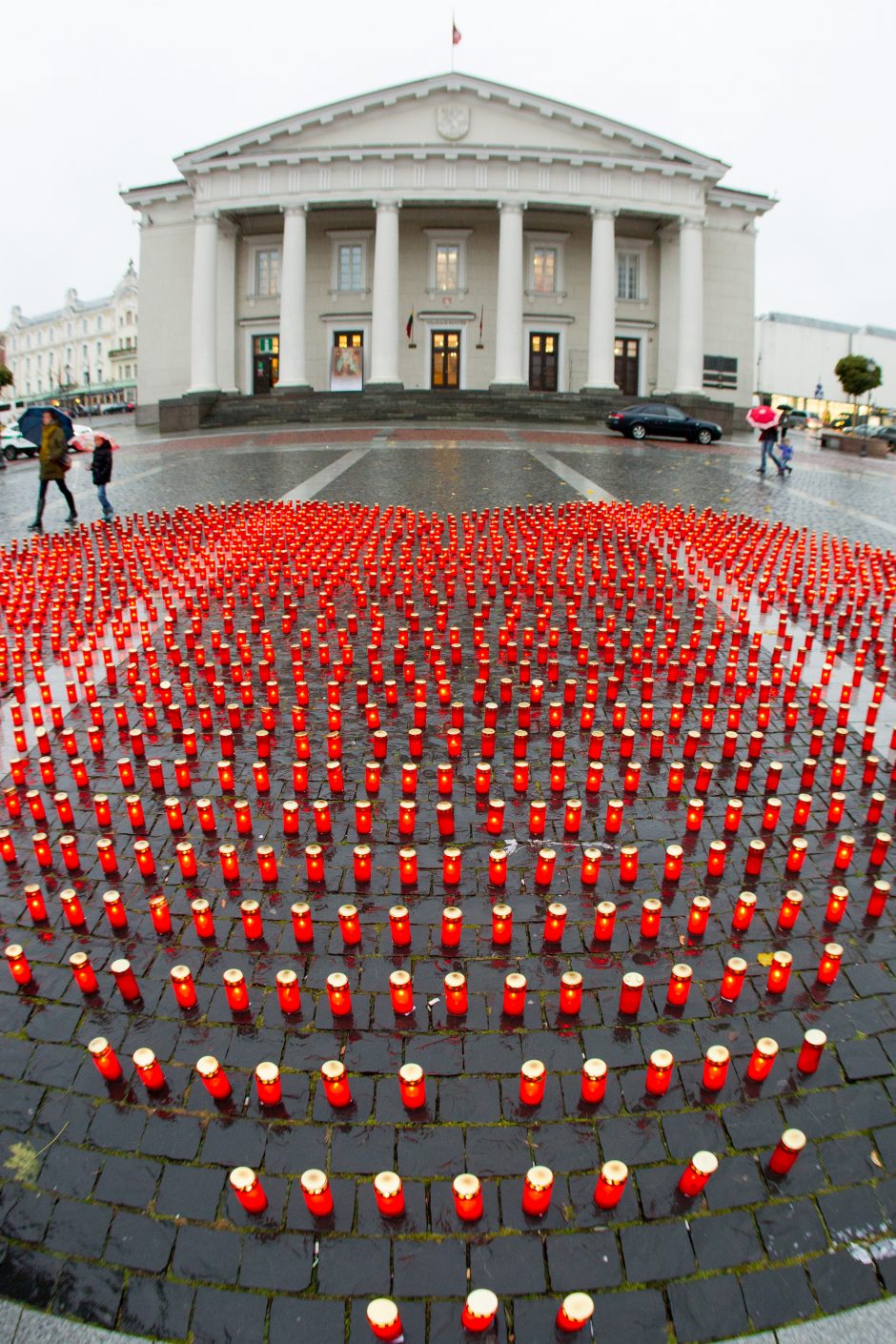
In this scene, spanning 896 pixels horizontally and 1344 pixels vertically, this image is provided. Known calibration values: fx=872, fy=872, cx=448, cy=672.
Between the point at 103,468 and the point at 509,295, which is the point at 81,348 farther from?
the point at 103,468

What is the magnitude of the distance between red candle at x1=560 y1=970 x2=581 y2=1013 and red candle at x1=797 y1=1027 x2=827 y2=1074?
0.97 m

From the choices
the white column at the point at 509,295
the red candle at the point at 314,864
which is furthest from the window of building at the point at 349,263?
the red candle at the point at 314,864

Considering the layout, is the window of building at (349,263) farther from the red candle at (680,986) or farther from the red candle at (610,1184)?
the red candle at (610,1184)

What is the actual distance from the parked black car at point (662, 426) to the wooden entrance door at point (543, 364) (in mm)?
14900

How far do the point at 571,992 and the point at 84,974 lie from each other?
230 centimetres

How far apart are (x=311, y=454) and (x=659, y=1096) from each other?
79.0ft

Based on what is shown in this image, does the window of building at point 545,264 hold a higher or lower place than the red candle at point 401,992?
higher

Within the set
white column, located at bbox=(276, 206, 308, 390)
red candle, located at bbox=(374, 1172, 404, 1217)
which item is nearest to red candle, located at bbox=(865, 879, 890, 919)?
red candle, located at bbox=(374, 1172, 404, 1217)

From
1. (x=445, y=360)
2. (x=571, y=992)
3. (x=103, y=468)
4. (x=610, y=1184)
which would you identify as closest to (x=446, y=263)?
(x=445, y=360)

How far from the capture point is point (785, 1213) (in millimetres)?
3217

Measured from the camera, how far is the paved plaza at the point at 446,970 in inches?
120

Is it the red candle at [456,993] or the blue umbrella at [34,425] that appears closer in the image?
the red candle at [456,993]

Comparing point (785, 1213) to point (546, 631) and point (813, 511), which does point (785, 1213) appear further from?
point (813, 511)

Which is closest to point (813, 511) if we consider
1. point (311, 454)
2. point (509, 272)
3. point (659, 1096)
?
point (311, 454)
